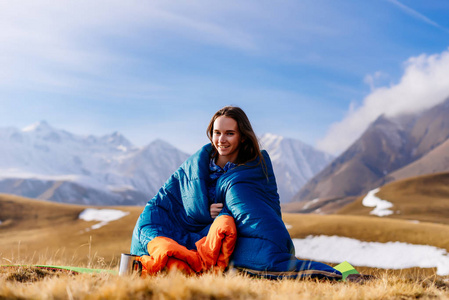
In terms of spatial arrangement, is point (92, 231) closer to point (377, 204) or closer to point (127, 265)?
point (127, 265)

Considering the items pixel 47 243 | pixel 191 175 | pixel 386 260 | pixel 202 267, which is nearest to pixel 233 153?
pixel 191 175

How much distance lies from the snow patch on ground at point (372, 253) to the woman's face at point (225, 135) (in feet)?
63.1

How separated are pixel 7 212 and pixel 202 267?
49592mm

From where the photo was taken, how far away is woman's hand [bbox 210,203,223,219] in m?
5.58

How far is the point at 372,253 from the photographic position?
24.3 metres

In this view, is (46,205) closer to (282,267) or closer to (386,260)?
(386,260)

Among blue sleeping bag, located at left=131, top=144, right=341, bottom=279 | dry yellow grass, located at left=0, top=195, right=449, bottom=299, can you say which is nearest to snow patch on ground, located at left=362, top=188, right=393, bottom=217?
dry yellow grass, located at left=0, top=195, right=449, bottom=299

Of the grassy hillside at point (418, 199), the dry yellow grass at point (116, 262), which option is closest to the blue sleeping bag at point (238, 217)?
the dry yellow grass at point (116, 262)

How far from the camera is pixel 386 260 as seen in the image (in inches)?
910

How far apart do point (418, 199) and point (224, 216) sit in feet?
201

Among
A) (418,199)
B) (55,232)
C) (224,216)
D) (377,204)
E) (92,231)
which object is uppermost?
(418,199)

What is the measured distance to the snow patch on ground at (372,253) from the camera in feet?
72.5

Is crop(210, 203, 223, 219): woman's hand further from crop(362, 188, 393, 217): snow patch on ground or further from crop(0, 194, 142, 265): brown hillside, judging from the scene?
crop(362, 188, 393, 217): snow patch on ground

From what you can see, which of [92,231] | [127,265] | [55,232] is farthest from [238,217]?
[55,232]
